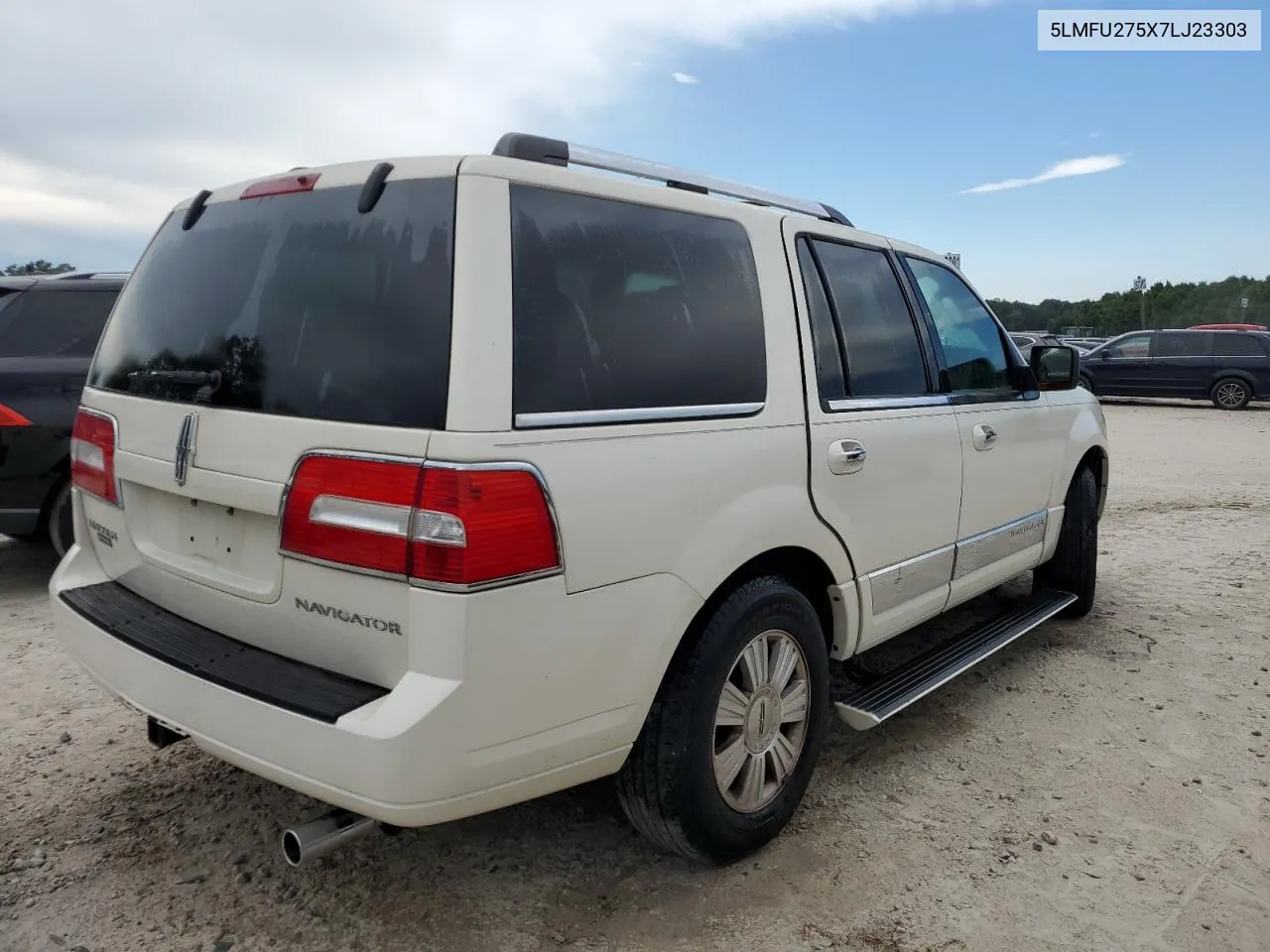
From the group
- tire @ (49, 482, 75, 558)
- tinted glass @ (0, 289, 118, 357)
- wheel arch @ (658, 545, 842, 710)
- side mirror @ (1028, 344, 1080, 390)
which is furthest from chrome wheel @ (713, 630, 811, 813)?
tinted glass @ (0, 289, 118, 357)

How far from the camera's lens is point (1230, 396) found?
60.3ft

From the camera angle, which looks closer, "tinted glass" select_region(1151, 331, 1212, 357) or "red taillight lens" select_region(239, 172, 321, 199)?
"red taillight lens" select_region(239, 172, 321, 199)

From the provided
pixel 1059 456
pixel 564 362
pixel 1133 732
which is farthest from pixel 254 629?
pixel 1059 456

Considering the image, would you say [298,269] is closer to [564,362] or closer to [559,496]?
[564,362]

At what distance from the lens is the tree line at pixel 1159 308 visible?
204ft

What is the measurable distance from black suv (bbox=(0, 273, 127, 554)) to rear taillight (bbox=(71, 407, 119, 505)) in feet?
8.62

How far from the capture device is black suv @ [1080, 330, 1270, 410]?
18.2 m

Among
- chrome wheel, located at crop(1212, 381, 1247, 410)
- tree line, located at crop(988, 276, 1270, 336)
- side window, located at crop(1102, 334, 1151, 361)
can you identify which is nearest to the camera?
chrome wheel, located at crop(1212, 381, 1247, 410)

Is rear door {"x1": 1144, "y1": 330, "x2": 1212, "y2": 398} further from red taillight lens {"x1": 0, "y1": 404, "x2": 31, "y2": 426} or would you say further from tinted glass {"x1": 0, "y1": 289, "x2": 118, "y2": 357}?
red taillight lens {"x1": 0, "y1": 404, "x2": 31, "y2": 426}

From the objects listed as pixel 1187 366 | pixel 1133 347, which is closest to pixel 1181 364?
pixel 1187 366

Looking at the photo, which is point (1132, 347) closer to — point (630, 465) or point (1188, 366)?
point (1188, 366)

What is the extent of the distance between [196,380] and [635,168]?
4.34 feet

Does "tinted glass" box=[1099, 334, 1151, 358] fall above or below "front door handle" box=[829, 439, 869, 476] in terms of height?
above

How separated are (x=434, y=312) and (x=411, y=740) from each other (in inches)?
35.2
